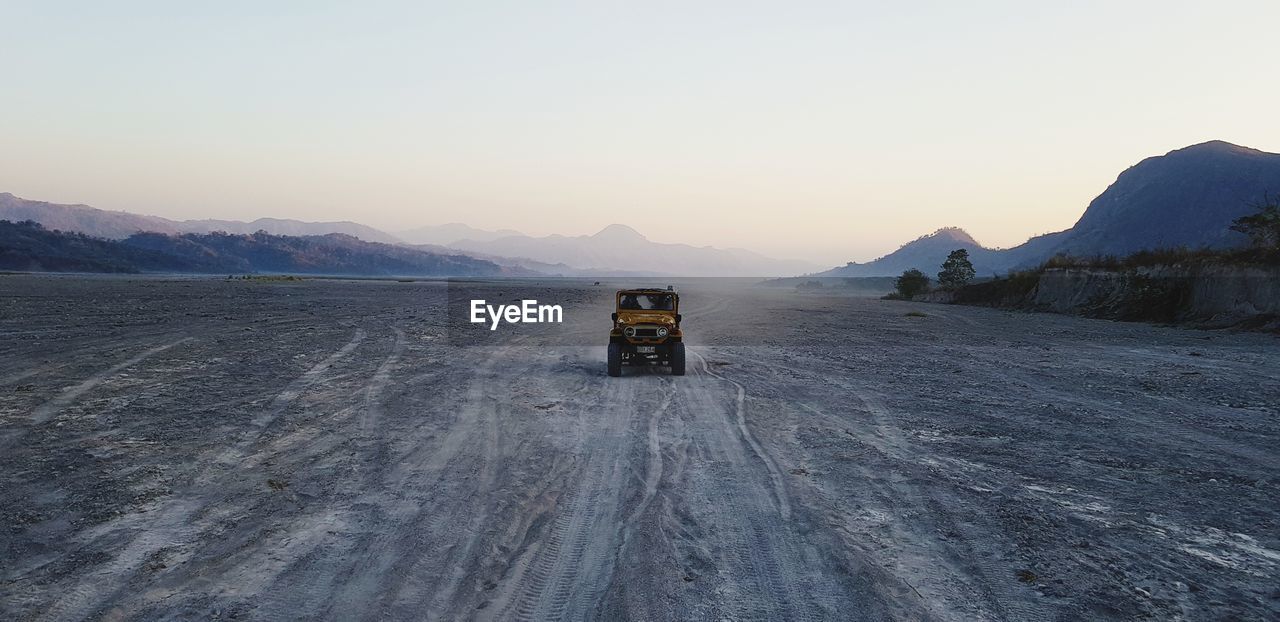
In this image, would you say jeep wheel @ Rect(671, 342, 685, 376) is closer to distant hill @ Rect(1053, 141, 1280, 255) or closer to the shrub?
the shrub

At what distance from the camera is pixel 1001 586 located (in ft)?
17.8

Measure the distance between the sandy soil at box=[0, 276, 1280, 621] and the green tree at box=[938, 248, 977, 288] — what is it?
54.7m

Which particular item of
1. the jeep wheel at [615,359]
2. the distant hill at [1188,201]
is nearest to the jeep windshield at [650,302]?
the jeep wheel at [615,359]

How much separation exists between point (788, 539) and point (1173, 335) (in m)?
28.9

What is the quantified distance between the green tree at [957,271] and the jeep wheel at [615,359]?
201 feet

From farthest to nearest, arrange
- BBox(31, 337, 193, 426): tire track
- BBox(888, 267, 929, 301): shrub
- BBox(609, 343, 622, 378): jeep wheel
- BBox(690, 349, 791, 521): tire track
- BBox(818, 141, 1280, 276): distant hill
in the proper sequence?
BBox(818, 141, 1280, 276): distant hill < BBox(888, 267, 929, 301): shrub < BBox(609, 343, 622, 378): jeep wheel < BBox(31, 337, 193, 426): tire track < BBox(690, 349, 791, 521): tire track

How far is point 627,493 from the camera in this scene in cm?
779

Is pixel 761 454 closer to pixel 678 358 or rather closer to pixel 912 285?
pixel 678 358

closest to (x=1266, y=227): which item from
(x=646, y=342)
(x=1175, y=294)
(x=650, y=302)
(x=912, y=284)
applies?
(x=1175, y=294)

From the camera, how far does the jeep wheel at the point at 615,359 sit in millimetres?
15945

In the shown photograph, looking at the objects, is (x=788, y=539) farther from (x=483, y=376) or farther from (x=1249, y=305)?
(x=1249, y=305)

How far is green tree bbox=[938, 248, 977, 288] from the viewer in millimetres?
68688

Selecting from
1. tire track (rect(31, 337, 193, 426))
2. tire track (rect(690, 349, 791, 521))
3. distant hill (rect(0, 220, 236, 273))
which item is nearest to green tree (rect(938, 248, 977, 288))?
tire track (rect(690, 349, 791, 521))

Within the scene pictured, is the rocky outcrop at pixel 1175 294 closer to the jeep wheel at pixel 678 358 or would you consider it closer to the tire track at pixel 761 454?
the jeep wheel at pixel 678 358
